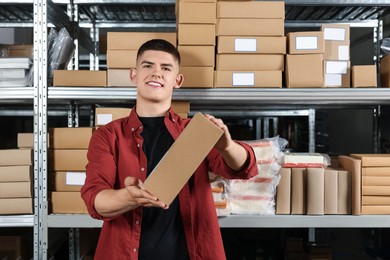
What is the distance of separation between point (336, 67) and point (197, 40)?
731 mm

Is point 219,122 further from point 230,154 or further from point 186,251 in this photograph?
point 186,251

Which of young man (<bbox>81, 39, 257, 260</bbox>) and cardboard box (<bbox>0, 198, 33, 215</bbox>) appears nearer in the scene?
young man (<bbox>81, 39, 257, 260</bbox>)

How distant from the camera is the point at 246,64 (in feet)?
6.25

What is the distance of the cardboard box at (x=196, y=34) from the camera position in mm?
1867

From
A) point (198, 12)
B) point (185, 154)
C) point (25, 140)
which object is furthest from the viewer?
point (25, 140)

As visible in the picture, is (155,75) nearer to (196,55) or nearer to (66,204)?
(196,55)

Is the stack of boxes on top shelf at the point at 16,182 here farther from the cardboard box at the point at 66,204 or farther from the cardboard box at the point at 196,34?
the cardboard box at the point at 196,34

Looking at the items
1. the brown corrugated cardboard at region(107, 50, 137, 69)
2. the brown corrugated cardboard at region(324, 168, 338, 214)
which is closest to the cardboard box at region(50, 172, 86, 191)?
the brown corrugated cardboard at region(107, 50, 137, 69)

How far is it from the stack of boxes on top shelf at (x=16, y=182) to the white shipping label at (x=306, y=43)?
1474 mm

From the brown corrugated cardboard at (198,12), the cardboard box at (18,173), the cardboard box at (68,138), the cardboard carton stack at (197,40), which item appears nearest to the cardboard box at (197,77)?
the cardboard carton stack at (197,40)

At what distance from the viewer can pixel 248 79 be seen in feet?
6.23

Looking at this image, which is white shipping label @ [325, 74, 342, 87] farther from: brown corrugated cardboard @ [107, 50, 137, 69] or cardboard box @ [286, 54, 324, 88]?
brown corrugated cardboard @ [107, 50, 137, 69]

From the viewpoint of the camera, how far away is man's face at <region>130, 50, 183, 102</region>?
1.43 metres

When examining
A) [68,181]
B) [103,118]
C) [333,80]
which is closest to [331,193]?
[333,80]
